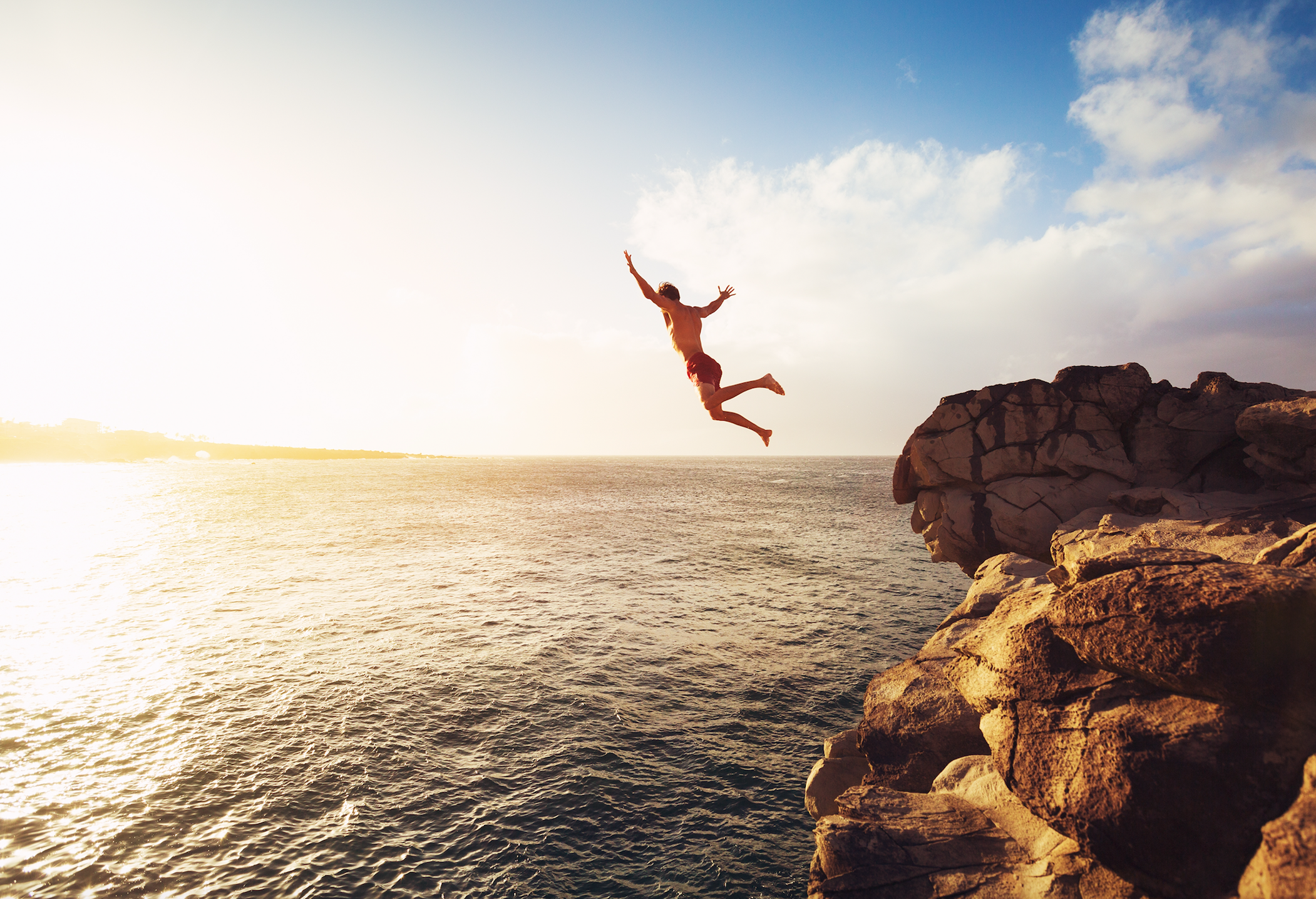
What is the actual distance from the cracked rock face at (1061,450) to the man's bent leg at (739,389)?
27.1ft

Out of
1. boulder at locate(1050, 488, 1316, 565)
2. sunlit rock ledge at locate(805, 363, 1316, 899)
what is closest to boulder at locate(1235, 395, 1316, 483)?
sunlit rock ledge at locate(805, 363, 1316, 899)

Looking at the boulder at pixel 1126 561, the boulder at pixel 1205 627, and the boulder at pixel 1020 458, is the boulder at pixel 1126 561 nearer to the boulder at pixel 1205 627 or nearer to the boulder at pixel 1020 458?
the boulder at pixel 1205 627

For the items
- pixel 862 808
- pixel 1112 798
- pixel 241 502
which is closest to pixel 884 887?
pixel 862 808

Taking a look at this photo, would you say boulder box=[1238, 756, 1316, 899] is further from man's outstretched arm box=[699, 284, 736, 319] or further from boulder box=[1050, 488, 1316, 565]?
man's outstretched arm box=[699, 284, 736, 319]

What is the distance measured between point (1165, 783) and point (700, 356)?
894cm

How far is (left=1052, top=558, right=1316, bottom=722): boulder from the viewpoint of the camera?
459cm

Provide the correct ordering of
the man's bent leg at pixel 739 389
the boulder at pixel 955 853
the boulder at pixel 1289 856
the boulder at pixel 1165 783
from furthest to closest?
the man's bent leg at pixel 739 389 < the boulder at pixel 955 853 < the boulder at pixel 1165 783 < the boulder at pixel 1289 856

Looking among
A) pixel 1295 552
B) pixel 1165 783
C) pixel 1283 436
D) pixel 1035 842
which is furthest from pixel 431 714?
pixel 1283 436

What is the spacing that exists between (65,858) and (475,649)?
943 centimetres

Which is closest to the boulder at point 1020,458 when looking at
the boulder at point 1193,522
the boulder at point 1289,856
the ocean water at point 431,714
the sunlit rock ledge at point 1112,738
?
the boulder at point 1193,522

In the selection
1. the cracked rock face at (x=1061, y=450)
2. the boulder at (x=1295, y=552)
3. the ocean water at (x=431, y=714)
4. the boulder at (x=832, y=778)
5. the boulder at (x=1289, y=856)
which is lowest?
the ocean water at (x=431, y=714)

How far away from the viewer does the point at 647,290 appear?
1056 cm

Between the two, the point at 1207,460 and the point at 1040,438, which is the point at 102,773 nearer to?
the point at 1040,438

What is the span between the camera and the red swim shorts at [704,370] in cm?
1107
